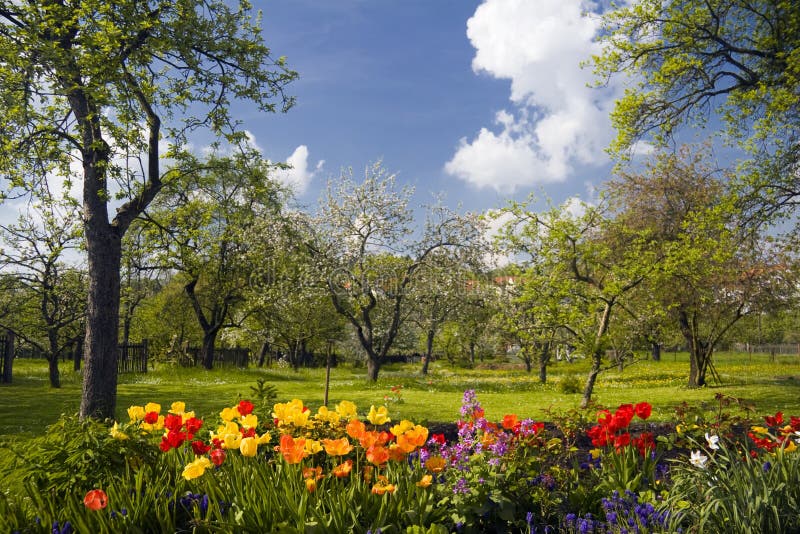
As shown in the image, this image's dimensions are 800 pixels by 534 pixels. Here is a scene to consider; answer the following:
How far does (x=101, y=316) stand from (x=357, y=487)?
7.98 metres

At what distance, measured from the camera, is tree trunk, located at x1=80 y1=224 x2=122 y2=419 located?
9.27 m

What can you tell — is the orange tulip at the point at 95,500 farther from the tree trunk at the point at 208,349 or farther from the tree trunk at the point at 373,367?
the tree trunk at the point at 208,349

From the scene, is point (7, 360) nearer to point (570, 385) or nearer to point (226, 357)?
point (226, 357)

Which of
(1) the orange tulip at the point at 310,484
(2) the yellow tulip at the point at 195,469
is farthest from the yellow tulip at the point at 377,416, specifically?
(2) the yellow tulip at the point at 195,469

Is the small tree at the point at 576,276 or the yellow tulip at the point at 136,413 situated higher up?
the small tree at the point at 576,276

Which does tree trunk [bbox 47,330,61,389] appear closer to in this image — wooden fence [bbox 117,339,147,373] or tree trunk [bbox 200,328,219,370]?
wooden fence [bbox 117,339,147,373]

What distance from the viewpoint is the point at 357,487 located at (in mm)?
3148

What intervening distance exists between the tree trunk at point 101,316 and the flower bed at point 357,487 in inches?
225

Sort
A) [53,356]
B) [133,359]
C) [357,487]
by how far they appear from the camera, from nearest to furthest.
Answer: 1. [357,487]
2. [53,356]
3. [133,359]

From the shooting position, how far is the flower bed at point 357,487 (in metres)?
2.90

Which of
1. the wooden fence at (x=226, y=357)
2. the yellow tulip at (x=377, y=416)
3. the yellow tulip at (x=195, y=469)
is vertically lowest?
the wooden fence at (x=226, y=357)

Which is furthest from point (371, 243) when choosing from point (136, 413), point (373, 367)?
point (136, 413)

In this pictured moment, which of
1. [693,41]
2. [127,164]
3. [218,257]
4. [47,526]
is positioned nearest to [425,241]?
[218,257]

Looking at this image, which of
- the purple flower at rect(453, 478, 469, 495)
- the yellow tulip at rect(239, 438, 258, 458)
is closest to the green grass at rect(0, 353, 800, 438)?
the purple flower at rect(453, 478, 469, 495)
